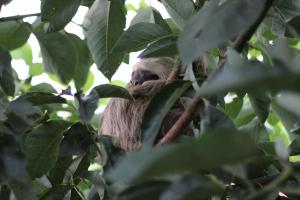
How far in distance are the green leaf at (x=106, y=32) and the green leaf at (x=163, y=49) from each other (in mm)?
606

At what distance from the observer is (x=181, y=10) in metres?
1.99

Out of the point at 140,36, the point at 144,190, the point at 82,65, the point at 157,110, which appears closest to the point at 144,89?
the point at 82,65

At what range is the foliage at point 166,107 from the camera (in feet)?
2.40

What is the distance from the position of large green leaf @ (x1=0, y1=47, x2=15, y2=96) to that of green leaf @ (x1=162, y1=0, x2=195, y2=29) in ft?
2.00

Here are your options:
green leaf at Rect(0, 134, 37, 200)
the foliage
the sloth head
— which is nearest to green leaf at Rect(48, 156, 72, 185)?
the foliage

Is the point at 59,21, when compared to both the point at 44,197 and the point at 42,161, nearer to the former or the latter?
the point at 42,161

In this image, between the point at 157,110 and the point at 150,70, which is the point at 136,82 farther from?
the point at 157,110

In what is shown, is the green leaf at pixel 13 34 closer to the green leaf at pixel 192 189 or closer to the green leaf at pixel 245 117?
the green leaf at pixel 245 117

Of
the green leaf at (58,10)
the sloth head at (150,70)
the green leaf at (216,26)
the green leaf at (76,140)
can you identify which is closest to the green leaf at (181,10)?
the green leaf at (58,10)

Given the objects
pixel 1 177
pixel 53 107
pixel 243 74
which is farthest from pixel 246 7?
pixel 53 107

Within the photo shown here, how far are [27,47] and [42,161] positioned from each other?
6.45 ft

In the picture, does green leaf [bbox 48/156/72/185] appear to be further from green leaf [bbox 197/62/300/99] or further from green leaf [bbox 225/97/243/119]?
green leaf [bbox 197/62/300/99]

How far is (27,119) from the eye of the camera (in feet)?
4.78

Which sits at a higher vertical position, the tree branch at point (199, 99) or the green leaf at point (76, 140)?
the tree branch at point (199, 99)
